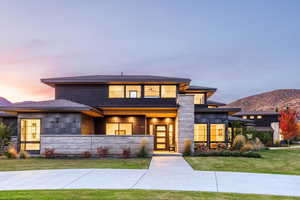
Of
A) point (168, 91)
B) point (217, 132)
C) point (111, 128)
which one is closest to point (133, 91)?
point (168, 91)

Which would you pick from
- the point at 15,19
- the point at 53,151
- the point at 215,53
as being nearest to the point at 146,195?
the point at 53,151

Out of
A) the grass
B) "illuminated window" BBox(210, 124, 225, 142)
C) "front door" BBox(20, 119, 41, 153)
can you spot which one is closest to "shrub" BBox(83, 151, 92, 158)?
"front door" BBox(20, 119, 41, 153)

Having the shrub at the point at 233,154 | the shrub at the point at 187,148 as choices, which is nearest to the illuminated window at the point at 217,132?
the shrub at the point at 187,148

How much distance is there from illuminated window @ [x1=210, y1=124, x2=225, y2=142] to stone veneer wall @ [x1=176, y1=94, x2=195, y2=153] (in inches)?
172

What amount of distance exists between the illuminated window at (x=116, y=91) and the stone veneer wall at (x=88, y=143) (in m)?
6.03

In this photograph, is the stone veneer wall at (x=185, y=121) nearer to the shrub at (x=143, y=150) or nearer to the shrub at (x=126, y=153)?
the shrub at (x=143, y=150)

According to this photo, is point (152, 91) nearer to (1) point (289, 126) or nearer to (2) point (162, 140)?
(2) point (162, 140)

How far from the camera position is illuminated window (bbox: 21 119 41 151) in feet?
63.8

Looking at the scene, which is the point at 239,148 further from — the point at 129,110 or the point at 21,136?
the point at 21,136

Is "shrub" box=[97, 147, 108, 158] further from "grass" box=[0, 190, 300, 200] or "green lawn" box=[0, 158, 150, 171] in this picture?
"grass" box=[0, 190, 300, 200]

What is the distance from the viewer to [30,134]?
19547mm

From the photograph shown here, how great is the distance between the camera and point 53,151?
57.1 feet

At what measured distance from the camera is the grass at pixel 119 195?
6.91 meters

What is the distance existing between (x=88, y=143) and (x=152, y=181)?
9.05 metres
